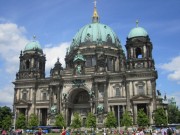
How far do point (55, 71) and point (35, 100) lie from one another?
1042 cm

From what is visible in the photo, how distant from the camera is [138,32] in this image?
75688mm

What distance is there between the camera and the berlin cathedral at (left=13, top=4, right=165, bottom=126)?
2773 inches

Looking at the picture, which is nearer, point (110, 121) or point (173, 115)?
point (110, 121)

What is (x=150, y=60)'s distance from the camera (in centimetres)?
7212

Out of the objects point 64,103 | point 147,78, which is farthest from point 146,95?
point 64,103

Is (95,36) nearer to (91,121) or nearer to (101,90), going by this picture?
(101,90)

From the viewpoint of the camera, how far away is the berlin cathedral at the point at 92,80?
70.4 m

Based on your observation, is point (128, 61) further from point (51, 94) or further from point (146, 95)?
point (51, 94)

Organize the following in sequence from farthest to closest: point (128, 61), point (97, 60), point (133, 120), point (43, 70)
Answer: point (43, 70), point (97, 60), point (128, 61), point (133, 120)

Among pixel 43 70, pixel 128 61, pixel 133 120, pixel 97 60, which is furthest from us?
pixel 43 70

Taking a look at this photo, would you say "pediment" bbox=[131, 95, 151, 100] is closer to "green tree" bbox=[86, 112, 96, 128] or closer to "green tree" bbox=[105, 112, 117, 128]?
"green tree" bbox=[105, 112, 117, 128]

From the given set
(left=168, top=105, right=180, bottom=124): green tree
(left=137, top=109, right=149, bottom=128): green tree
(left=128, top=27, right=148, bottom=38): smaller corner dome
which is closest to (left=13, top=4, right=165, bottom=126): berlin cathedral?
(left=128, top=27, right=148, bottom=38): smaller corner dome

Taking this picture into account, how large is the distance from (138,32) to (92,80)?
59.2 feet

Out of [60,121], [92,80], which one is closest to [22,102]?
[60,121]
